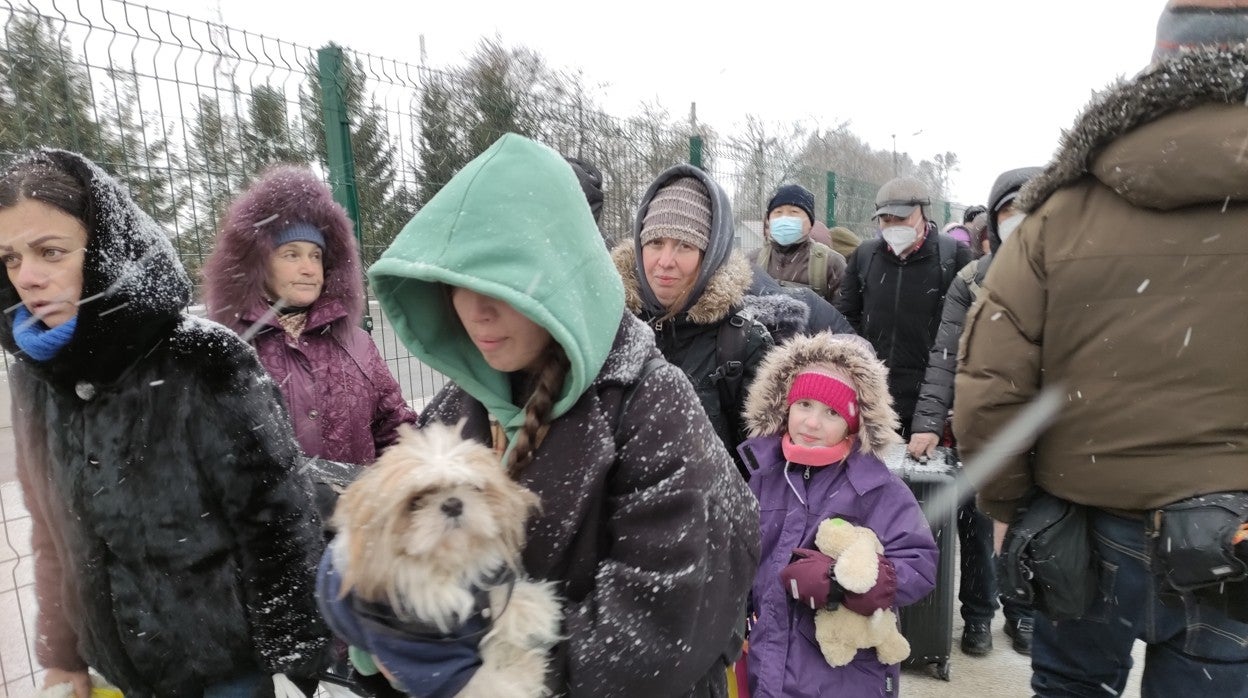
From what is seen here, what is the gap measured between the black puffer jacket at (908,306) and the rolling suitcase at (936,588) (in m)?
1.04

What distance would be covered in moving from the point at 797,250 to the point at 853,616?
360cm

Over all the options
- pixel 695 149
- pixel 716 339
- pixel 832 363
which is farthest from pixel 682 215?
pixel 695 149

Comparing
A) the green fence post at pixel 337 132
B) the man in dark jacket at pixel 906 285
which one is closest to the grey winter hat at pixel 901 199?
the man in dark jacket at pixel 906 285

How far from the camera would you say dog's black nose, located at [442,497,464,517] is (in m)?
1.17

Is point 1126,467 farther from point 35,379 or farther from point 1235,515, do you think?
point 35,379

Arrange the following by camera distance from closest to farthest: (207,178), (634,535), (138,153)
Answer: (634,535) < (138,153) < (207,178)

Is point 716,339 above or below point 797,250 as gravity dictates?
below

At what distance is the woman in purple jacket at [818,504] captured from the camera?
2379 millimetres

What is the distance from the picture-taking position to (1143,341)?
6.40ft

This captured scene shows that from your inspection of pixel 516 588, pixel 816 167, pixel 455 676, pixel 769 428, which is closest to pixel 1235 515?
pixel 769 428

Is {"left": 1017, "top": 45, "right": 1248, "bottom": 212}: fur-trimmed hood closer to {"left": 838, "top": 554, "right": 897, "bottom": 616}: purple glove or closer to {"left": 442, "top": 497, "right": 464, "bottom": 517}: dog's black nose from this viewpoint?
{"left": 838, "top": 554, "right": 897, "bottom": 616}: purple glove

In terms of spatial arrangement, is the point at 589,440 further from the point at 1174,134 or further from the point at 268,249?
the point at 268,249

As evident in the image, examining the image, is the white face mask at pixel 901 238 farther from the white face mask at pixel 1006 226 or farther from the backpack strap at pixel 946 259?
the white face mask at pixel 1006 226

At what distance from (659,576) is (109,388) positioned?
1569 mm
